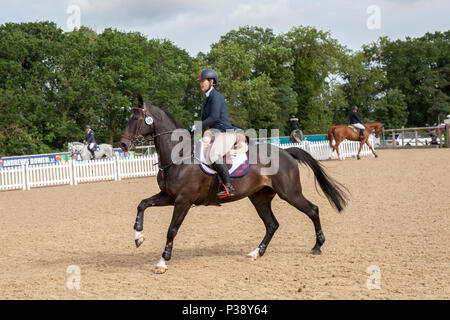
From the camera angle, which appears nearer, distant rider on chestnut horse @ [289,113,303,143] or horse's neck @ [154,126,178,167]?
horse's neck @ [154,126,178,167]

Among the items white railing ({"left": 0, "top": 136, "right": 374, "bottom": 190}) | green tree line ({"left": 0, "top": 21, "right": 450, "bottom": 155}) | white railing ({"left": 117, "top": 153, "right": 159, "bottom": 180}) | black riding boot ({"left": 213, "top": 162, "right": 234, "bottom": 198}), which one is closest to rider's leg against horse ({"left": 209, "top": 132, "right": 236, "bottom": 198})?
black riding boot ({"left": 213, "top": 162, "right": 234, "bottom": 198})

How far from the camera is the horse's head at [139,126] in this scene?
20.6 ft

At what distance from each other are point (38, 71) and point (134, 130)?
1536 inches

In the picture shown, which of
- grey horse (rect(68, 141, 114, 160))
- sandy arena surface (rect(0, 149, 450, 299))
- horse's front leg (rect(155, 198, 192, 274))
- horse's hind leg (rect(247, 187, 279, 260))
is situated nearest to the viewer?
sandy arena surface (rect(0, 149, 450, 299))

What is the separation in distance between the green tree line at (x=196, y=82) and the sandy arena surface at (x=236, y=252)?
30730 mm

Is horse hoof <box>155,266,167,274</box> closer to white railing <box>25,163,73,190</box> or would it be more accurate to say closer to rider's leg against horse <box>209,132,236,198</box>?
rider's leg against horse <box>209,132,236,198</box>

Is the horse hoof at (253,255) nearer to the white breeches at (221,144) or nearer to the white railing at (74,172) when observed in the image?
the white breeches at (221,144)

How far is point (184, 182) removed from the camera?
6.24 metres

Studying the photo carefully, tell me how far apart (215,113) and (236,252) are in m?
2.36

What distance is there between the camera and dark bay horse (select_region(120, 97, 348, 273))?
6.19 m

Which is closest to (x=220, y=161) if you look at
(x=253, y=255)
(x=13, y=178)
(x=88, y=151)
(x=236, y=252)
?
(x=253, y=255)

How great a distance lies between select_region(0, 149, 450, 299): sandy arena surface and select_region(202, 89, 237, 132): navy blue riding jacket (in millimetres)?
2034

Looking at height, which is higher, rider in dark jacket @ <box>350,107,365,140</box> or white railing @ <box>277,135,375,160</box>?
rider in dark jacket @ <box>350,107,365,140</box>
